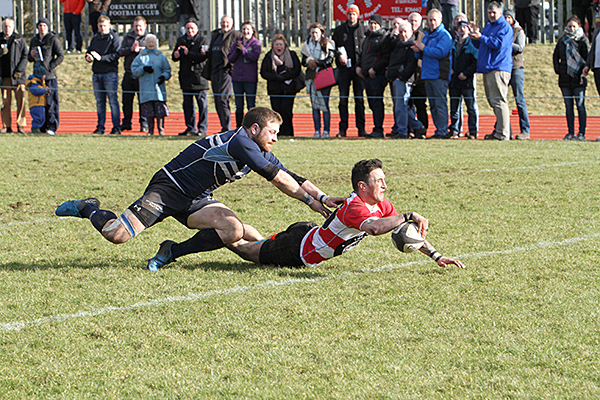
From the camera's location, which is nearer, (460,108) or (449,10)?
(460,108)

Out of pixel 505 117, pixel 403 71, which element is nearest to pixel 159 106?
pixel 403 71

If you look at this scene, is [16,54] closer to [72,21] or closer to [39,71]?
[39,71]

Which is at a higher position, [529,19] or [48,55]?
[529,19]

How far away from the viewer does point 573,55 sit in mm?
14617

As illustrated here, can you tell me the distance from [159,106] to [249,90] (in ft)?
6.22

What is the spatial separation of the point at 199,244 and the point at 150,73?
10967 mm

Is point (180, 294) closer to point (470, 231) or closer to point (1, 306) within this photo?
point (1, 306)

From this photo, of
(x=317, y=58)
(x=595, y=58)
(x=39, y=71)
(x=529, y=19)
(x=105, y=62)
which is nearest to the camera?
(x=595, y=58)

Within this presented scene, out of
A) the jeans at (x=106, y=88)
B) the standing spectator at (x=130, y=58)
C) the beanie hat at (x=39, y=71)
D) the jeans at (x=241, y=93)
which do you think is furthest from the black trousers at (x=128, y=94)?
the jeans at (x=241, y=93)

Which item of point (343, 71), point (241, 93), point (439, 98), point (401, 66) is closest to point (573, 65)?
point (439, 98)

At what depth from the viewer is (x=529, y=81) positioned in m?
23.7

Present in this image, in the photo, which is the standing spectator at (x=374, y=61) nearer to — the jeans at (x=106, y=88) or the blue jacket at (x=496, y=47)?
the blue jacket at (x=496, y=47)

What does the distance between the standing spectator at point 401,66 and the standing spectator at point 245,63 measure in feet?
8.68

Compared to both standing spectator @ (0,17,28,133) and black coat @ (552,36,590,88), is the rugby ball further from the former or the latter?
standing spectator @ (0,17,28,133)
